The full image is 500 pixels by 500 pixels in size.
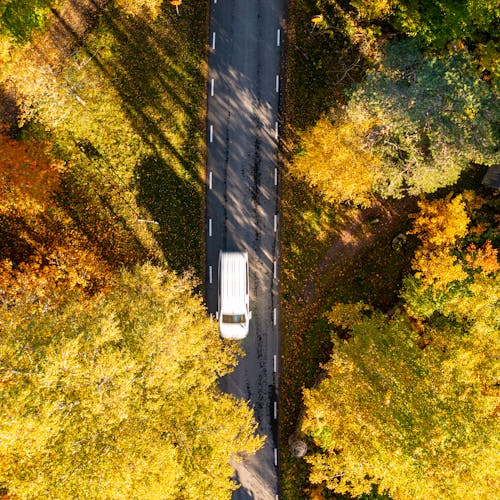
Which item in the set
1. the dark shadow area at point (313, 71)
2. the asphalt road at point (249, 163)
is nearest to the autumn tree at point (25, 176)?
the asphalt road at point (249, 163)

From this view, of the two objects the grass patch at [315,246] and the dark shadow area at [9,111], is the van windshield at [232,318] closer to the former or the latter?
the grass patch at [315,246]

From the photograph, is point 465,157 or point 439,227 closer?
point 465,157

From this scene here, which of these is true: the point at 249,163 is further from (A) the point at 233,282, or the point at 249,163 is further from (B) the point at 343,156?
(A) the point at 233,282

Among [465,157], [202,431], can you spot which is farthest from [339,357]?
[465,157]

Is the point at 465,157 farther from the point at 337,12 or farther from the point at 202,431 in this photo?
the point at 202,431

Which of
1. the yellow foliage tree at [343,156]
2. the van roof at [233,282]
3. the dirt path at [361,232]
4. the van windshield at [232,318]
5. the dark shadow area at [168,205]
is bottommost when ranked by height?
the dirt path at [361,232]

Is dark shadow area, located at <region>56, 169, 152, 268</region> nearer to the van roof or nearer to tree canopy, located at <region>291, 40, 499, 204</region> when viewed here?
the van roof

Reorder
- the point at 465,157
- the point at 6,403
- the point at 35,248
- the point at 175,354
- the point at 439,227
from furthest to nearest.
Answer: the point at 35,248 → the point at 439,227 → the point at 465,157 → the point at 175,354 → the point at 6,403
